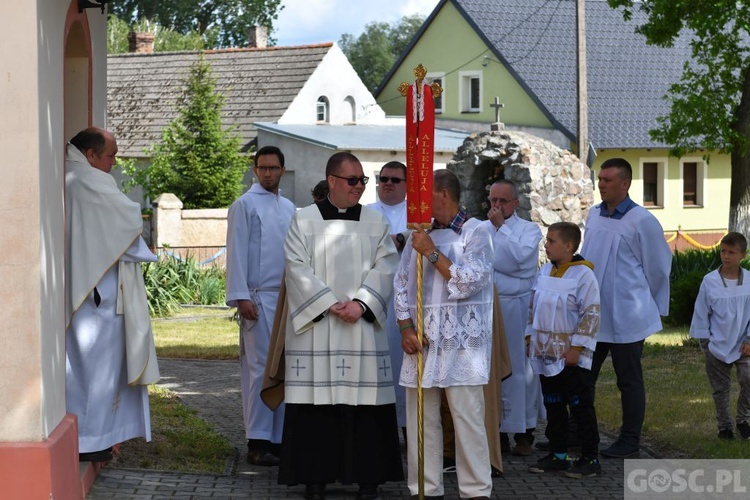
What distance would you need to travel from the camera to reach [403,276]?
7.47 meters

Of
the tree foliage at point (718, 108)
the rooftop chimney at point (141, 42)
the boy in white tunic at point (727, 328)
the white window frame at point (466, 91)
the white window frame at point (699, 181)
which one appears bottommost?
the boy in white tunic at point (727, 328)

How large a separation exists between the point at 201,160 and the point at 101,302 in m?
25.5

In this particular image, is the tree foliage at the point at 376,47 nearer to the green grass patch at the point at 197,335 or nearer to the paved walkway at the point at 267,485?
the green grass patch at the point at 197,335

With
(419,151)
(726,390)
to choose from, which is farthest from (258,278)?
(726,390)

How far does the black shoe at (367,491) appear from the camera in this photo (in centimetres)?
754

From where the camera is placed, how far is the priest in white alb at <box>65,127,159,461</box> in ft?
24.0

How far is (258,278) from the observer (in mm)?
8992

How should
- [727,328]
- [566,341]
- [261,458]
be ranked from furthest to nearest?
[727,328] < [261,458] < [566,341]

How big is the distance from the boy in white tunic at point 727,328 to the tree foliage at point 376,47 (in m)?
80.4

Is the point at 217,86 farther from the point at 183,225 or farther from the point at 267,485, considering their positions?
the point at 267,485

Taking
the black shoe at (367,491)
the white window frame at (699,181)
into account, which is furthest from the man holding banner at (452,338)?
the white window frame at (699,181)

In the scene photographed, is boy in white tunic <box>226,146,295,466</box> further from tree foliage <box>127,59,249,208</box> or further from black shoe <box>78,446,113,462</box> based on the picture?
tree foliage <box>127,59,249,208</box>

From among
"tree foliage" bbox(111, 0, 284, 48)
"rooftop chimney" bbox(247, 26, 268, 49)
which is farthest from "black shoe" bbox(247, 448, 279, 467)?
"tree foliage" bbox(111, 0, 284, 48)

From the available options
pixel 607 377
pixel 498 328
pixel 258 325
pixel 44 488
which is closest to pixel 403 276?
pixel 498 328
